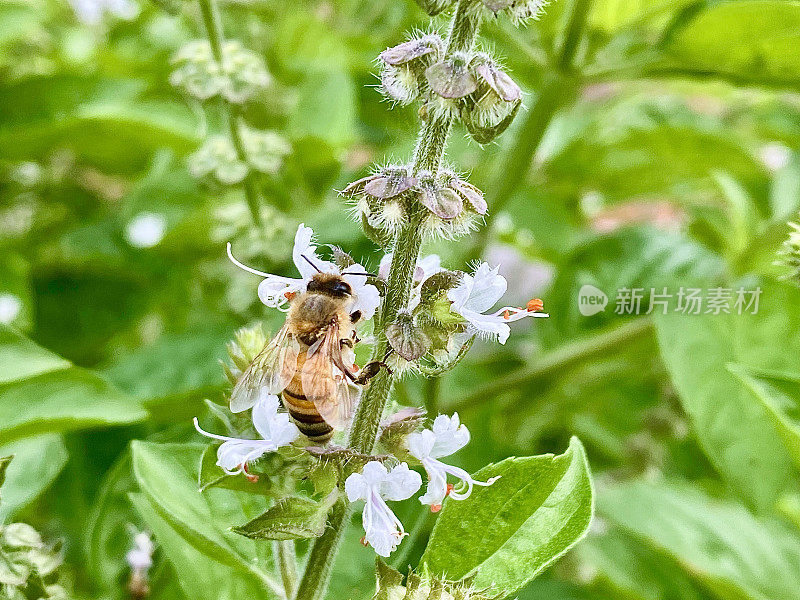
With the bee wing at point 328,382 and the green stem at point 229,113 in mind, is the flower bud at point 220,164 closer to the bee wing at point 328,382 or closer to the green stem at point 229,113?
the green stem at point 229,113

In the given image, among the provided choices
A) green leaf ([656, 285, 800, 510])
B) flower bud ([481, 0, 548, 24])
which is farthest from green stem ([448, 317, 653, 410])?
flower bud ([481, 0, 548, 24])

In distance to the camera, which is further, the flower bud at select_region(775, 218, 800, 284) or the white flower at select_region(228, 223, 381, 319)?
the flower bud at select_region(775, 218, 800, 284)

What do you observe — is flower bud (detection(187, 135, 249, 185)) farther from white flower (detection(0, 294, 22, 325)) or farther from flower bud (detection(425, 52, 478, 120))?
flower bud (detection(425, 52, 478, 120))

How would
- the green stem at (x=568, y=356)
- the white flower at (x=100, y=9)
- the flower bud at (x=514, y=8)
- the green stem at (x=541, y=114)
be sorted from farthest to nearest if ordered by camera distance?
the white flower at (x=100, y=9) < the green stem at (x=568, y=356) < the green stem at (x=541, y=114) < the flower bud at (x=514, y=8)

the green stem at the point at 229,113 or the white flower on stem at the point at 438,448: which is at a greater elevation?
the green stem at the point at 229,113

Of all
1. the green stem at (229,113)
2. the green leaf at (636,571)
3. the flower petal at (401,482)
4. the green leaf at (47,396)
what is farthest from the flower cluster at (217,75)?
the green leaf at (636,571)

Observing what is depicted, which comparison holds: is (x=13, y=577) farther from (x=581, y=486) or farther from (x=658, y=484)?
(x=658, y=484)

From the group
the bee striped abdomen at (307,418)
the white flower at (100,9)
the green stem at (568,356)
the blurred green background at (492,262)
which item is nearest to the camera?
the bee striped abdomen at (307,418)

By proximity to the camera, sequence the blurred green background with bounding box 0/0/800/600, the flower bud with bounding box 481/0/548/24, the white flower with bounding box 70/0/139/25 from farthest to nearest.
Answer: the white flower with bounding box 70/0/139/25, the blurred green background with bounding box 0/0/800/600, the flower bud with bounding box 481/0/548/24
